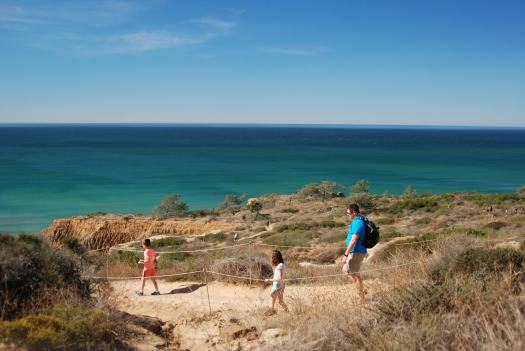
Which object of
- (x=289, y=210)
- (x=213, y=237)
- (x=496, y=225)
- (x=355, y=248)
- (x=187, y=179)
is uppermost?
(x=355, y=248)

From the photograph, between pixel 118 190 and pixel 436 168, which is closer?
pixel 118 190

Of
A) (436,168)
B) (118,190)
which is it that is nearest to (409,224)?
(118,190)

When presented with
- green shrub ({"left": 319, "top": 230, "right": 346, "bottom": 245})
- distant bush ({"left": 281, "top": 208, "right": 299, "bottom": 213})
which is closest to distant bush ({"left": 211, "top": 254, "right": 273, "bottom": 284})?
green shrub ({"left": 319, "top": 230, "right": 346, "bottom": 245})

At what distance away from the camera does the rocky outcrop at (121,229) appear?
26.9 m

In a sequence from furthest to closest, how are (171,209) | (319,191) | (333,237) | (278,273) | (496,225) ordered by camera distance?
(319,191)
(171,209)
(333,237)
(496,225)
(278,273)

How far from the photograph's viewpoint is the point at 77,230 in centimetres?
2761

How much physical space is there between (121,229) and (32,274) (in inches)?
902

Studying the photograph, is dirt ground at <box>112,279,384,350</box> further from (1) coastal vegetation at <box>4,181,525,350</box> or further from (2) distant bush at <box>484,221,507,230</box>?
(2) distant bush at <box>484,221,507,230</box>

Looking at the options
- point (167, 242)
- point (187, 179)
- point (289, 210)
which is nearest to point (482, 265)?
point (167, 242)

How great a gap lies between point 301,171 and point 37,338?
71280 millimetres

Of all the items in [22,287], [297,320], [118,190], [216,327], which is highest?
[22,287]

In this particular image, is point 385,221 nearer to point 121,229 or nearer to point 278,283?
point 121,229

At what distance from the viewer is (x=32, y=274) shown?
596 cm

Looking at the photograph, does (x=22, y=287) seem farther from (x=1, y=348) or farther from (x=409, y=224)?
(x=409, y=224)
